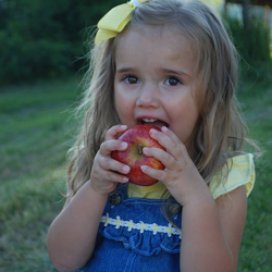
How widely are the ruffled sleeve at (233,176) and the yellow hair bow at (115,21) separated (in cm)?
60

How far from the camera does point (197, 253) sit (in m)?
1.67

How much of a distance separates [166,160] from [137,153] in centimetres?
10

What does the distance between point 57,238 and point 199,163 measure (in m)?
0.56

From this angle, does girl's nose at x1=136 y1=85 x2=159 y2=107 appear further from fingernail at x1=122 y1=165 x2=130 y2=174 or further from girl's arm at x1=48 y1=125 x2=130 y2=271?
fingernail at x1=122 y1=165 x2=130 y2=174

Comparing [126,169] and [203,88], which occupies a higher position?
[203,88]

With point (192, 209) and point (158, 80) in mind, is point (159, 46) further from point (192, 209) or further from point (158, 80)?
point (192, 209)

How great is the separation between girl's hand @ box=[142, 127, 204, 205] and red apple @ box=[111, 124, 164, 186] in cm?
2

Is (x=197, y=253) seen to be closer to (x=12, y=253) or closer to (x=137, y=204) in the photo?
(x=137, y=204)

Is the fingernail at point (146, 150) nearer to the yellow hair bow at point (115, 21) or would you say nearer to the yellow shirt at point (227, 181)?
the yellow shirt at point (227, 181)

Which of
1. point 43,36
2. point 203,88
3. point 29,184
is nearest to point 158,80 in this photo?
point 203,88

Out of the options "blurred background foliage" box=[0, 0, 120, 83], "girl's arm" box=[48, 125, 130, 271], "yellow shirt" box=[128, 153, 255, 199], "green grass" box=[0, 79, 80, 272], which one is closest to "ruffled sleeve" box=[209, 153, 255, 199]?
"yellow shirt" box=[128, 153, 255, 199]

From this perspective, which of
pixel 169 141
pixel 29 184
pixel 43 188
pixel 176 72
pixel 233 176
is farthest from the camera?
pixel 29 184

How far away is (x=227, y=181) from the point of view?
6.04 ft

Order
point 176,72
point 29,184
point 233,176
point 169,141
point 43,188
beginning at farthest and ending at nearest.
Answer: point 29,184
point 43,188
point 233,176
point 176,72
point 169,141
